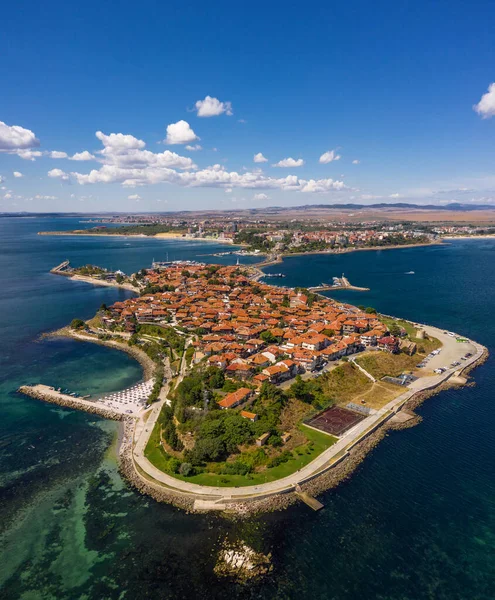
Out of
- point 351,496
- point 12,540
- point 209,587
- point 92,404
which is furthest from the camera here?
point 92,404

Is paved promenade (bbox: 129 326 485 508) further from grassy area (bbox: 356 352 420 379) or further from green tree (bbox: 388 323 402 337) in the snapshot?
green tree (bbox: 388 323 402 337)

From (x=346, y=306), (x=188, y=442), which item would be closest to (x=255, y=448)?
(x=188, y=442)

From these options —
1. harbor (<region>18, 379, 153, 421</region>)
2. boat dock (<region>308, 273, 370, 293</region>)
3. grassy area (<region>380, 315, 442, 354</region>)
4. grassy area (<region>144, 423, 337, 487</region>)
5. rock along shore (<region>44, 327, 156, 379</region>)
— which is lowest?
boat dock (<region>308, 273, 370, 293</region>)

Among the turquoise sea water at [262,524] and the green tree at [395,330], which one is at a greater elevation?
the green tree at [395,330]

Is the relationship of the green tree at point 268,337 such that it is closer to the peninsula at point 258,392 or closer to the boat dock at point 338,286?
the peninsula at point 258,392

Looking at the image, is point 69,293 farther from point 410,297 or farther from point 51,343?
point 410,297

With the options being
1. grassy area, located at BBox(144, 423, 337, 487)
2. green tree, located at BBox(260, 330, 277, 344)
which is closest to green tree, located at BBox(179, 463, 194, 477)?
grassy area, located at BBox(144, 423, 337, 487)

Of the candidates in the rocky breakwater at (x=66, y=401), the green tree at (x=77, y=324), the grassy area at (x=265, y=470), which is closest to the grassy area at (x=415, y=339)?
the grassy area at (x=265, y=470)
